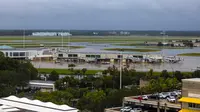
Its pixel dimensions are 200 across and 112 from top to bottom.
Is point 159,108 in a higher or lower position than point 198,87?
lower

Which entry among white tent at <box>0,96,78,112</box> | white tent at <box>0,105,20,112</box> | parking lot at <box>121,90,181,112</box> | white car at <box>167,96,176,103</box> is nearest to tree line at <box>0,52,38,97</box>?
white tent at <box>0,96,78,112</box>

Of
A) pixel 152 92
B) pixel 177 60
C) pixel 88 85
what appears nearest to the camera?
pixel 152 92

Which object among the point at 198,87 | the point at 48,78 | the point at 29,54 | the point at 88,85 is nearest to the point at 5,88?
the point at 88,85

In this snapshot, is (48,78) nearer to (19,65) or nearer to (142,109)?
(19,65)

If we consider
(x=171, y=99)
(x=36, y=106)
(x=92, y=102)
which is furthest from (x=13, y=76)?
(x=171, y=99)

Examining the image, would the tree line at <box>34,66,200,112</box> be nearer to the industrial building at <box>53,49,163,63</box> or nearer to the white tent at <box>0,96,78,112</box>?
the white tent at <box>0,96,78,112</box>

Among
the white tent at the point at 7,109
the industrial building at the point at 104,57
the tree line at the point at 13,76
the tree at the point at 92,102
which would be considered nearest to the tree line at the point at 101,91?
the tree at the point at 92,102

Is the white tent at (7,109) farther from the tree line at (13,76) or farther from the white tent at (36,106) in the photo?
the tree line at (13,76)

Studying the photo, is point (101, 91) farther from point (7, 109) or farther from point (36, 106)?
point (7, 109)

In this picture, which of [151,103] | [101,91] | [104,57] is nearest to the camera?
[151,103]
